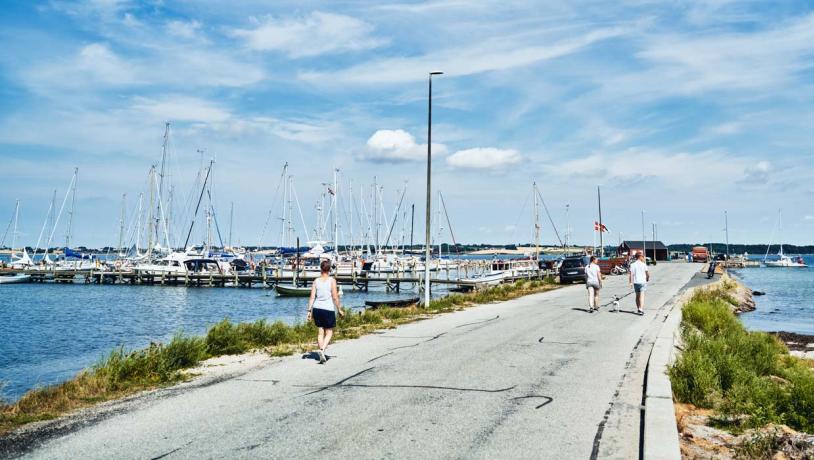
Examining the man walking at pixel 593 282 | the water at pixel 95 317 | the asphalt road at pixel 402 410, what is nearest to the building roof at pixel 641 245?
the water at pixel 95 317

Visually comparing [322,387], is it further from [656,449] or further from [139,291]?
[139,291]

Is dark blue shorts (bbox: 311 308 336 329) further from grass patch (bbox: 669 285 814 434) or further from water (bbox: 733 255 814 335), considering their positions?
water (bbox: 733 255 814 335)

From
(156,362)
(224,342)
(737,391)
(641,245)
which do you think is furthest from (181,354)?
(641,245)

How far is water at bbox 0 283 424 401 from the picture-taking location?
21.3 metres

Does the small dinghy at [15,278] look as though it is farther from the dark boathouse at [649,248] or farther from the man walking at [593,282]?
the dark boathouse at [649,248]

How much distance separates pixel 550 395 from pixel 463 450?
109 inches

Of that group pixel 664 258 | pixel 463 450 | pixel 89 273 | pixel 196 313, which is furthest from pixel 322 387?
pixel 664 258

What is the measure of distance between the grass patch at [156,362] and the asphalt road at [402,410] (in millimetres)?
853

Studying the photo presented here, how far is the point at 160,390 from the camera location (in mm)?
9258

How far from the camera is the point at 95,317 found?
38156 millimetres

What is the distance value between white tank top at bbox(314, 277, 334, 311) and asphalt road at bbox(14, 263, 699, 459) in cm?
102

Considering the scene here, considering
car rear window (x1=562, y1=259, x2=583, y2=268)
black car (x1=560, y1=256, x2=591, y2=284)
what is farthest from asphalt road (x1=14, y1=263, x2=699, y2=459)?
car rear window (x1=562, y1=259, x2=583, y2=268)

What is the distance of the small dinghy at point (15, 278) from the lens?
74.2 m

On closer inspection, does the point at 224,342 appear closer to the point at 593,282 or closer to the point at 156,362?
the point at 156,362
